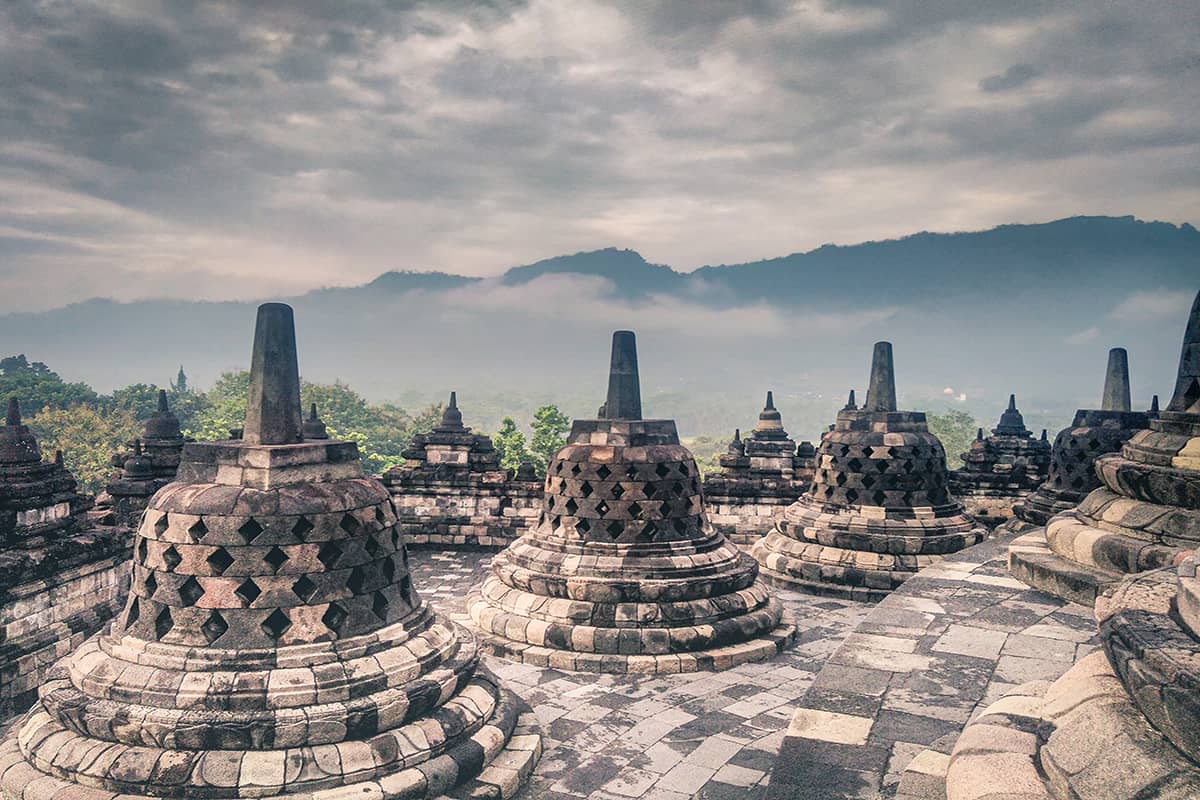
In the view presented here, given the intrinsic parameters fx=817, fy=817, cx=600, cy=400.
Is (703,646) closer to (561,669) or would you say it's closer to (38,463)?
(561,669)

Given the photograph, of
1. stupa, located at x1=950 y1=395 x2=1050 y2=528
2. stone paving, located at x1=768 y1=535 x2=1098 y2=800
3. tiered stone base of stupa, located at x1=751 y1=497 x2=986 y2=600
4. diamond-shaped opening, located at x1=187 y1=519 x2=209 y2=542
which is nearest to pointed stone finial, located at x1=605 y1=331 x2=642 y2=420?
tiered stone base of stupa, located at x1=751 y1=497 x2=986 y2=600

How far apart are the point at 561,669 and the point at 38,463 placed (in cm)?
862

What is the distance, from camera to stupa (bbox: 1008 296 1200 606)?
486cm

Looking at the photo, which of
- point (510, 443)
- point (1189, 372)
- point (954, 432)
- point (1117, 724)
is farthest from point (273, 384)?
point (954, 432)

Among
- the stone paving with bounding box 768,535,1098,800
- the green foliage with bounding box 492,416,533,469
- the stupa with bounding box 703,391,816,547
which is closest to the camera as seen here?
the stone paving with bounding box 768,535,1098,800

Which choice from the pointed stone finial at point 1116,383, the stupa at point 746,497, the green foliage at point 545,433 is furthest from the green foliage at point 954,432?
the stupa at point 746,497

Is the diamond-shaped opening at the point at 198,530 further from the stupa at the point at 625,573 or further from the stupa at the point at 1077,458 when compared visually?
the stupa at the point at 1077,458

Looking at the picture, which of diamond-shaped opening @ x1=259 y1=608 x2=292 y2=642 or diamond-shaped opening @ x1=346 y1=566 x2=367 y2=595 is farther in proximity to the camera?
diamond-shaped opening @ x1=346 y1=566 x2=367 y2=595

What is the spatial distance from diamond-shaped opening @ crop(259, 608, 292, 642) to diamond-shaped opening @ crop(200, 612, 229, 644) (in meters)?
0.22

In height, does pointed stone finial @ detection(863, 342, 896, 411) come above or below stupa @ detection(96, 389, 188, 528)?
above

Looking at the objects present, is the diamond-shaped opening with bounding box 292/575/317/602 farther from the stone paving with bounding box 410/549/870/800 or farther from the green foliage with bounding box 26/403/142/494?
the green foliage with bounding box 26/403/142/494

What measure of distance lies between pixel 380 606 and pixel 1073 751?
3964mm

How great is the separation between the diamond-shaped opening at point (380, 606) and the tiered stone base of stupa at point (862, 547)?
687 cm

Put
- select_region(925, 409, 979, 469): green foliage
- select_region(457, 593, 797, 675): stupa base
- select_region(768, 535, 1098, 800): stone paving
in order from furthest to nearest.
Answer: select_region(925, 409, 979, 469): green foliage < select_region(457, 593, 797, 675): stupa base < select_region(768, 535, 1098, 800): stone paving
